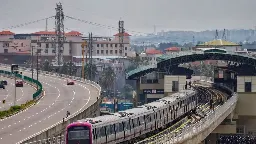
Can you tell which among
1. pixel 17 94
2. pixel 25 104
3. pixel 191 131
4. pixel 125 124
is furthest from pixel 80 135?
pixel 17 94

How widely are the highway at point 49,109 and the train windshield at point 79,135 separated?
25.5 feet

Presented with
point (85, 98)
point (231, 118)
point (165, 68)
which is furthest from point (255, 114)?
point (165, 68)

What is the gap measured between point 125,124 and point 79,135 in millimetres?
8010

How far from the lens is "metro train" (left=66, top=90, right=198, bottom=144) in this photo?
Answer: 158 ft

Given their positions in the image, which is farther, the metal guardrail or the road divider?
the road divider

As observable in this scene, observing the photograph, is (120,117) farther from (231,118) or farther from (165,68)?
(165,68)

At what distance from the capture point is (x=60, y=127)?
2382 inches

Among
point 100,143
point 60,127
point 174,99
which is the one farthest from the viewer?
point 174,99

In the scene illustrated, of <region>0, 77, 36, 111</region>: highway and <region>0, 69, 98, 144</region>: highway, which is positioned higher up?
<region>0, 69, 98, 144</region>: highway

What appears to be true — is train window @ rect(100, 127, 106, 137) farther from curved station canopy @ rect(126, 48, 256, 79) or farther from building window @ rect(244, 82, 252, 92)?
curved station canopy @ rect(126, 48, 256, 79)

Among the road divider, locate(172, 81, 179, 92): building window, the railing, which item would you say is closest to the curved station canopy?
locate(172, 81, 179, 92): building window

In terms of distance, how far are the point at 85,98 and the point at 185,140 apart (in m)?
43.3

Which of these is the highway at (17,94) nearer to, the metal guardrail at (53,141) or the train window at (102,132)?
the metal guardrail at (53,141)

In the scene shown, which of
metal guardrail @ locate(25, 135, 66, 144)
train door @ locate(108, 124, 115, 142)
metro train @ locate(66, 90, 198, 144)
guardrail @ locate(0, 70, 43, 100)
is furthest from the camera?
guardrail @ locate(0, 70, 43, 100)
